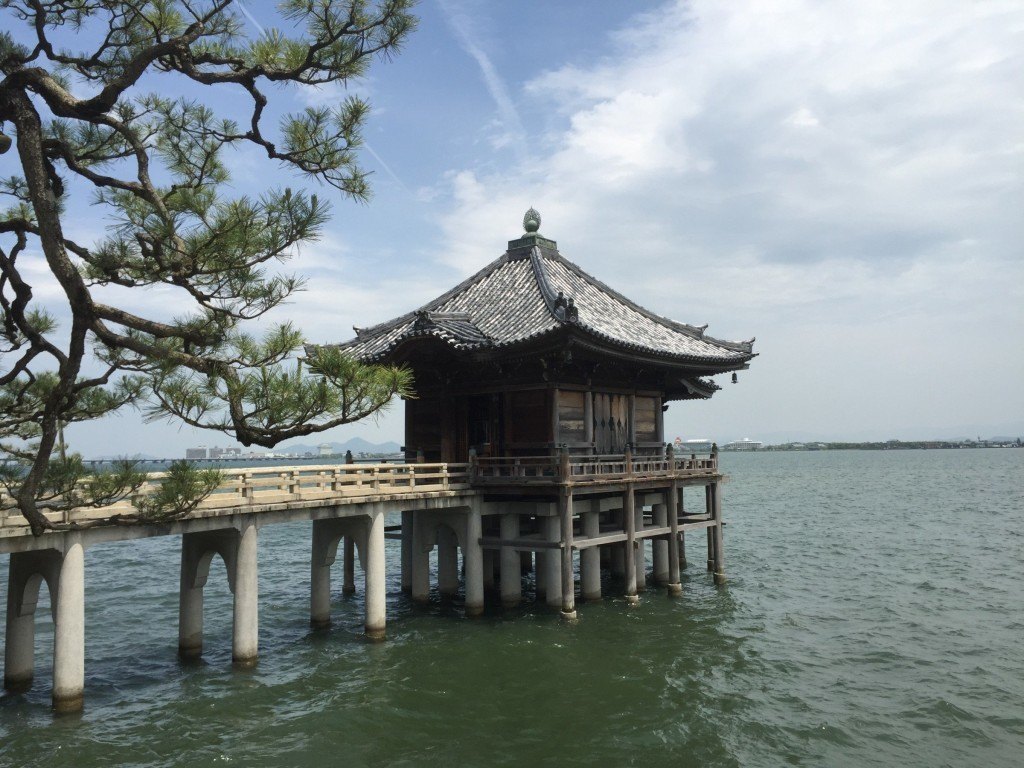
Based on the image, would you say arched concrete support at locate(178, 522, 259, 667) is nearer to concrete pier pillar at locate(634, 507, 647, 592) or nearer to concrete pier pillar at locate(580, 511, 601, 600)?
concrete pier pillar at locate(580, 511, 601, 600)

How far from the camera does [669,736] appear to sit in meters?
13.0

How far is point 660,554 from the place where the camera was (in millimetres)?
25047

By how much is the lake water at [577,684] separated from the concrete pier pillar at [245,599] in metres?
0.47

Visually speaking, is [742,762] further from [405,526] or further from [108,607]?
[108,607]

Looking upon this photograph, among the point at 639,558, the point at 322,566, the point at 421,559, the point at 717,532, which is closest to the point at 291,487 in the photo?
the point at 322,566

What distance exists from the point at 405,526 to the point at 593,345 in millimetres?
8708

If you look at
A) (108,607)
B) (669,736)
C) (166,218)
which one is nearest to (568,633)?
(669,736)

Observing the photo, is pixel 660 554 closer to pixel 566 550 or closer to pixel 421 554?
pixel 566 550

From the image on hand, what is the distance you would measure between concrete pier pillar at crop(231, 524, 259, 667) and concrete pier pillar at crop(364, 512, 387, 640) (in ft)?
9.55

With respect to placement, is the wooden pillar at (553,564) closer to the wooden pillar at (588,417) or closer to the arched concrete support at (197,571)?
the wooden pillar at (588,417)

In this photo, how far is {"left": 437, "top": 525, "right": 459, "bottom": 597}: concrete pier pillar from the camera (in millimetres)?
22812

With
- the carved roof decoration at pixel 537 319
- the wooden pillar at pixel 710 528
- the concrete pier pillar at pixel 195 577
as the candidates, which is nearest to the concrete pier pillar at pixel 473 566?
the carved roof decoration at pixel 537 319

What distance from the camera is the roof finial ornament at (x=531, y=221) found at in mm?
26766

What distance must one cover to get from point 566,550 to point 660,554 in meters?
6.84
